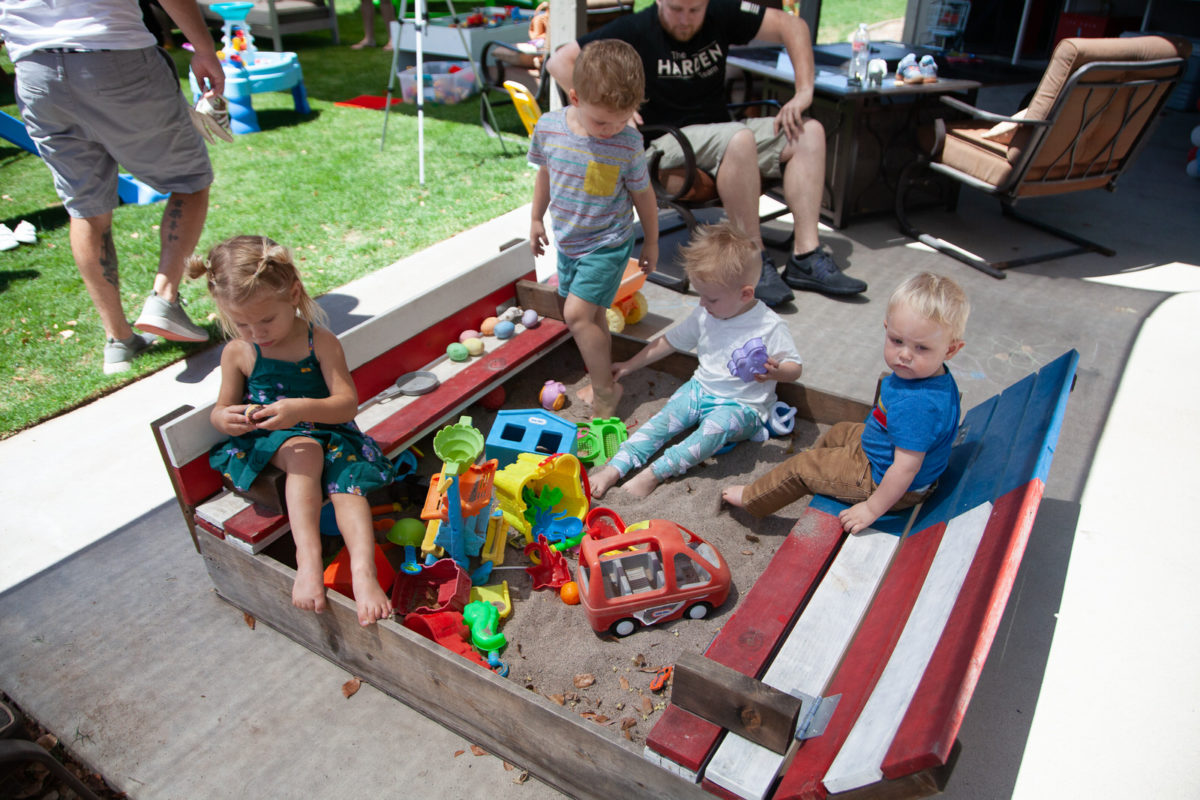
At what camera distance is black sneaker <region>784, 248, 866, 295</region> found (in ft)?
13.1

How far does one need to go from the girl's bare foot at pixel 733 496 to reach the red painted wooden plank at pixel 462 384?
93 centimetres

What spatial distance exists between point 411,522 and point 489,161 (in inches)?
171

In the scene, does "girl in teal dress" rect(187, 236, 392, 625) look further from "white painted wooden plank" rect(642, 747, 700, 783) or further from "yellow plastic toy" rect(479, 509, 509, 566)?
"white painted wooden plank" rect(642, 747, 700, 783)

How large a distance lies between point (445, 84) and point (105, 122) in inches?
192

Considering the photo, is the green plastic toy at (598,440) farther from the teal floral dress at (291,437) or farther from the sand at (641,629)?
the teal floral dress at (291,437)

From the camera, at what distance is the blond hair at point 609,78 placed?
2.71 metres

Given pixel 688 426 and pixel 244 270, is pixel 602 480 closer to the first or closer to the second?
pixel 688 426

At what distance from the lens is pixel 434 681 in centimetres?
185

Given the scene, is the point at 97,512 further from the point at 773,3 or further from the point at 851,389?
the point at 773,3

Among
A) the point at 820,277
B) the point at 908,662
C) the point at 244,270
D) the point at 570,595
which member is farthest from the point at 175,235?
the point at 908,662

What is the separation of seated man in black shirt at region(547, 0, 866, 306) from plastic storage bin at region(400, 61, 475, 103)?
3.89 metres

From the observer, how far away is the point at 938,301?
2002 millimetres

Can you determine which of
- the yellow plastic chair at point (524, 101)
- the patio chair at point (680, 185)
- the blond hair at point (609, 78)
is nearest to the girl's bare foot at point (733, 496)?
the blond hair at point (609, 78)

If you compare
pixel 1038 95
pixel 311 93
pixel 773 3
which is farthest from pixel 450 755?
pixel 311 93
